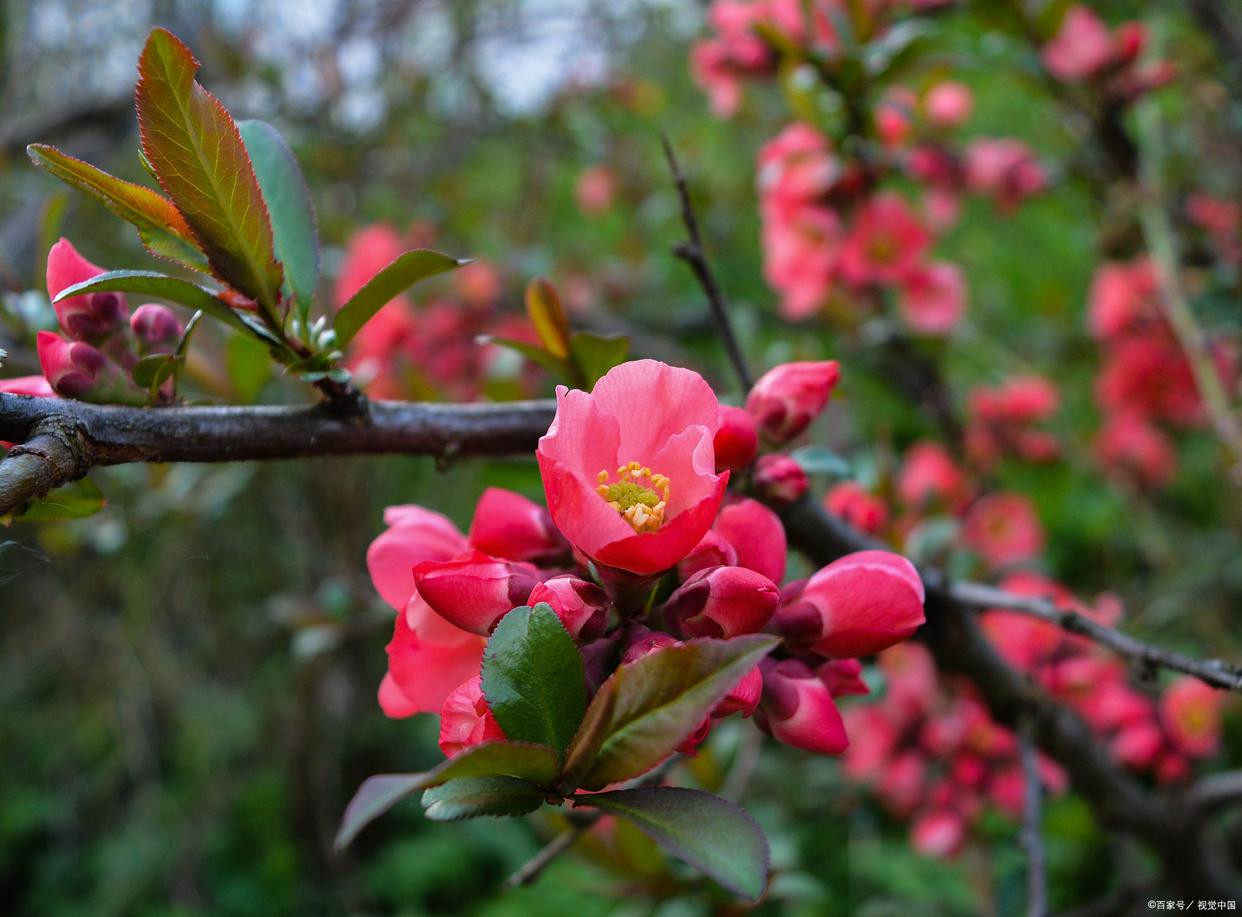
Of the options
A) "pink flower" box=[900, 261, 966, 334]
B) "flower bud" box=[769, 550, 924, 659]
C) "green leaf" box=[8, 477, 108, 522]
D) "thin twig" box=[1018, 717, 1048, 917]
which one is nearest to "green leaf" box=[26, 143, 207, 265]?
"green leaf" box=[8, 477, 108, 522]

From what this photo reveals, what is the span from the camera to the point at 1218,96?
1703 millimetres

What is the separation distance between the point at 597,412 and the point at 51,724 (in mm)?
2828

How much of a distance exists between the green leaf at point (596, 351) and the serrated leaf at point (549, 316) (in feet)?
0.05

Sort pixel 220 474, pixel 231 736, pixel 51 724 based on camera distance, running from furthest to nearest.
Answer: pixel 51 724 < pixel 231 736 < pixel 220 474

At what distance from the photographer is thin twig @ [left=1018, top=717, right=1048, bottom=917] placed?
638mm

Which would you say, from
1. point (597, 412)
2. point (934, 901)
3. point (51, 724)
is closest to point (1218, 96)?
point (934, 901)

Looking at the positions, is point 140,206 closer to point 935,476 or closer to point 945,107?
point 945,107

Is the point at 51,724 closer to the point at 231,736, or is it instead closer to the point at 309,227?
the point at 231,736

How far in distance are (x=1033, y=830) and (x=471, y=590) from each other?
1.64ft

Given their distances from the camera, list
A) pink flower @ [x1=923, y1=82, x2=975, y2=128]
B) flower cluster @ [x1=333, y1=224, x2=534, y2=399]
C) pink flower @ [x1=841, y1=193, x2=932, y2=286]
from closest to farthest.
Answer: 1. pink flower @ [x1=841, y1=193, x2=932, y2=286]
2. pink flower @ [x1=923, y1=82, x2=975, y2=128]
3. flower cluster @ [x1=333, y1=224, x2=534, y2=399]

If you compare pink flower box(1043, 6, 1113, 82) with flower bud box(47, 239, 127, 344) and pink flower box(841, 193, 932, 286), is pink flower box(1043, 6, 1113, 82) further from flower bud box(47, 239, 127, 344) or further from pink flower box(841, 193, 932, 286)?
flower bud box(47, 239, 127, 344)

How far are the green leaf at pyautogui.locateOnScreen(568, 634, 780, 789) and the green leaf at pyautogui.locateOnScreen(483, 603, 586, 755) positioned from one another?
1 cm

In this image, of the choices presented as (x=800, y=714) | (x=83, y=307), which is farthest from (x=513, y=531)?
(x=83, y=307)

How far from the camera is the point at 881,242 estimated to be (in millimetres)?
1377
